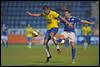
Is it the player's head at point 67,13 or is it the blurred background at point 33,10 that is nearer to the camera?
the player's head at point 67,13

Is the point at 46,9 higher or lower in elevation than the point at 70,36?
higher

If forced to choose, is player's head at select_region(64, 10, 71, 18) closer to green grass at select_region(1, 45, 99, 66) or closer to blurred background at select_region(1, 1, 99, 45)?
green grass at select_region(1, 45, 99, 66)

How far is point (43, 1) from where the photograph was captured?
43.8 m

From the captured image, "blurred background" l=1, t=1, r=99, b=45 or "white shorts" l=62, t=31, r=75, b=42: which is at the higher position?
"white shorts" l=62, t=31, r=75, b=42

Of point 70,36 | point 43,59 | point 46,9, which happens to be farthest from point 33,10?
point 70,36

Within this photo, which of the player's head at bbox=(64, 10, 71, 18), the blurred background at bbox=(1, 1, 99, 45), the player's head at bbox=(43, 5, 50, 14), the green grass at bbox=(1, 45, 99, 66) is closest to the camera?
the green grass at bbox=(1, 45, 99, 66)

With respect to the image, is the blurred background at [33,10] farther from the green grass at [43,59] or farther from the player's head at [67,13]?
the player's head at [67,13]

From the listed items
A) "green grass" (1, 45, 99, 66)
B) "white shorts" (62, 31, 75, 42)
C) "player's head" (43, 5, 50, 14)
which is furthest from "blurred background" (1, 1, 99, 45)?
"white shorts" (62, 31, 75, 42)

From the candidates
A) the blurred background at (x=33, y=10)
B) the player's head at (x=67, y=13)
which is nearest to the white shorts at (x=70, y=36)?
the player's head at (x=67, y=13)

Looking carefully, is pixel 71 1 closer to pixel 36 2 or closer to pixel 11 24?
pixel 36 2

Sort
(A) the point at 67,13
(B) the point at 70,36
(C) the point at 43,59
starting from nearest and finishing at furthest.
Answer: (A) the point at 67,13 < (B) the point at 70,36 < (C) the point at 43,59

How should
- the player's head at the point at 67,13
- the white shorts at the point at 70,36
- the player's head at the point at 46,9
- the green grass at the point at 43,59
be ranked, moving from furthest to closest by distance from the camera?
the player's head at the point at 46,9
the white shorts at the point at 70,36
the player's head at the point at 67,13
the green grass at the point at 43,59

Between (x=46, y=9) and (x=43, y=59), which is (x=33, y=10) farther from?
(x=46, y=9)

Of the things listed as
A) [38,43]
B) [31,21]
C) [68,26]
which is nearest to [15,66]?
[68,26]
